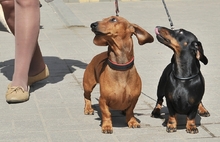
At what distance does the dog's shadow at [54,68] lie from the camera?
Answer: 7216 mm

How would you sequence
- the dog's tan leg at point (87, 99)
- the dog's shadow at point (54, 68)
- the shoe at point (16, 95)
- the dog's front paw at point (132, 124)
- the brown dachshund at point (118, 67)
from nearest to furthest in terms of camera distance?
1. the brown dachshund at point (118, 67)
2. the dog's front paw at point (132, 124)
3. the dog's tan leg at point (87, 99)
4. the shoe at point (16, 95)
5. the dog's shadow at point (54, 68)

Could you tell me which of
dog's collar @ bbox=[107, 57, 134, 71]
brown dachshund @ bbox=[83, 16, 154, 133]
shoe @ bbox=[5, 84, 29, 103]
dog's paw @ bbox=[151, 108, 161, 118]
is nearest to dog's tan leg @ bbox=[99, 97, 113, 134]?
brown dachshund @ bbox=[83, 16, 154, 133]

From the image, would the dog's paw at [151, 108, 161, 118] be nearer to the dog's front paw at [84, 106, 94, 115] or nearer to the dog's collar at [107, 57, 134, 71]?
the dog's front paw at [84, 106, 94, 115]

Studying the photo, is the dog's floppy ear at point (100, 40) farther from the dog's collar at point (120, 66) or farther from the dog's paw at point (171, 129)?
the dog's paw at point (171, 129)

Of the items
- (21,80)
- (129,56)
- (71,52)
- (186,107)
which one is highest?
(129,56)

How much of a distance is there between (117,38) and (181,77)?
71 centimetres

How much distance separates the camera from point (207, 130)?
5520 mm

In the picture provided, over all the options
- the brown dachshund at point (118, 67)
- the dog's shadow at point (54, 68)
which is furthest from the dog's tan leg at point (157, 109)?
the dog's shadow at point (54, 68)

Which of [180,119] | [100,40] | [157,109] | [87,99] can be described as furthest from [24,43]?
[180,119]

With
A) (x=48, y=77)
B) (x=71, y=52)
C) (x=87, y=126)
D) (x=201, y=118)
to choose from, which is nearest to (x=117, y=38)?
(x=87, y=126)

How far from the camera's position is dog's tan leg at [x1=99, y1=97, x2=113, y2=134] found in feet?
17.5

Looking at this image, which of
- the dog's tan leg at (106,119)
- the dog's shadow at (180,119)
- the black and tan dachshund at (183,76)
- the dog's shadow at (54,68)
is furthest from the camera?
the dog's shadow at (54,68)

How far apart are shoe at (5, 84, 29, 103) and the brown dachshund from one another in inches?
46.6

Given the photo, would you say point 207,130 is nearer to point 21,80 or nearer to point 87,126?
point 87,126
